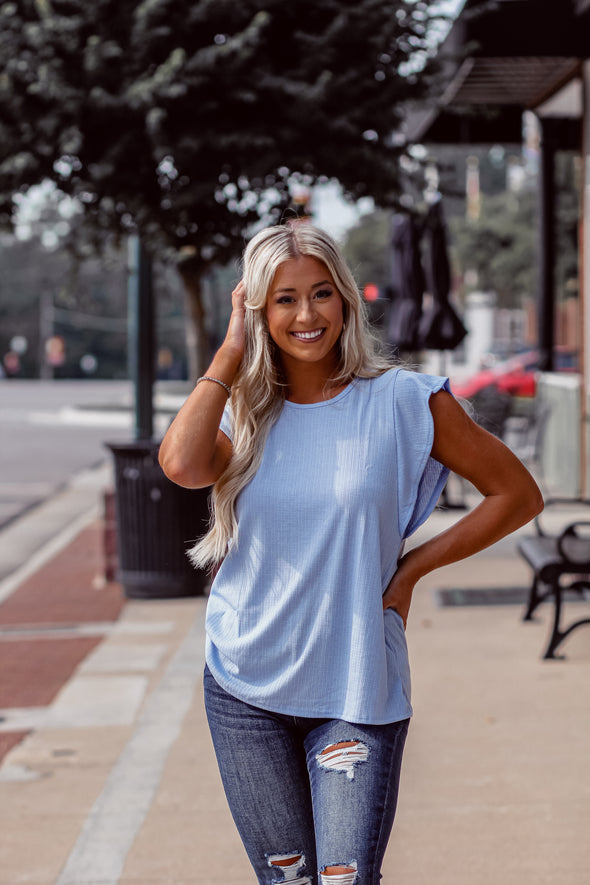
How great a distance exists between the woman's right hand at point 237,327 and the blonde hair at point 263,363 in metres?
0.02

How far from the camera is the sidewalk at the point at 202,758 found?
3.76 meters

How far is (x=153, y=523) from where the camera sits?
7617 millimetres

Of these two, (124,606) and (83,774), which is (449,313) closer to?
(124,606)

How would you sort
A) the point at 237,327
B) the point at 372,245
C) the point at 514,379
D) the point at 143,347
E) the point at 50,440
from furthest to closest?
the point at 372,245, the point at 514,379, the point at 50,440, the point at 143,347, the point at 237,327

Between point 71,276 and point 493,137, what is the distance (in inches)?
291

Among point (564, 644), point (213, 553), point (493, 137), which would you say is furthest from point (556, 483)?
point (213, 553)

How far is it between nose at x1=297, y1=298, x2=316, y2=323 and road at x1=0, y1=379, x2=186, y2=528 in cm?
843

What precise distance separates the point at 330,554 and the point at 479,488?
1.21ft

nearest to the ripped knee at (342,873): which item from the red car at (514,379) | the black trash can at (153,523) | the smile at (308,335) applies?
the smile at (308,335)

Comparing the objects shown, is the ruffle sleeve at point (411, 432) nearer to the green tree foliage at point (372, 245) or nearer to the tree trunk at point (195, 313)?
the tree trunk at point (195, 313)

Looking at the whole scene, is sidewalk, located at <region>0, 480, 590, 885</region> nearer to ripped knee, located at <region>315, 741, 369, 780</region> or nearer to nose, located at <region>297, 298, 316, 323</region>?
ripped knee, located at <region>315, 741, 369, 780</region>

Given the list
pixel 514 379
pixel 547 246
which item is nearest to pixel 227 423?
pixel 547 246

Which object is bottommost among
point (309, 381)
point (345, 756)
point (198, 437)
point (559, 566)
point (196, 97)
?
point (559, 566)

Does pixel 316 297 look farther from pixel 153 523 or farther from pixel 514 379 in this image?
pixel 514 379
